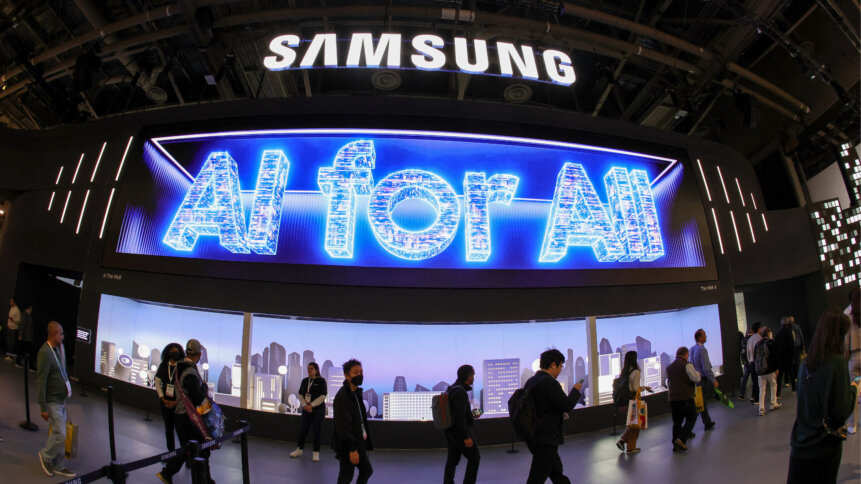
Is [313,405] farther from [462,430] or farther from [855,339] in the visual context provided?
[855,339]

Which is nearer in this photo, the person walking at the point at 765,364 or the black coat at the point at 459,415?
the black coat at the point at 459,415

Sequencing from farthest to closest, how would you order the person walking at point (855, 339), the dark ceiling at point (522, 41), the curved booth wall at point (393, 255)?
the dark ceiling at point (522, 41) < the curved booth wall at point (393, 255) < the person walking at point (855, 339)

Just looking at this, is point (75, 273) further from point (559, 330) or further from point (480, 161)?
point (559, 330)

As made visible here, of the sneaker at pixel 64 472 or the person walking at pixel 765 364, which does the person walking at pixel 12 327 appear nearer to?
the sneaker at pixel 64 472

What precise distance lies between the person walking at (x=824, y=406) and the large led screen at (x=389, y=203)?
608cm

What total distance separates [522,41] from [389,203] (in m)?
6.05

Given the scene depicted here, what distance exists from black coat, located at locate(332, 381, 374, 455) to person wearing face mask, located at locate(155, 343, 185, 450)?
223cm

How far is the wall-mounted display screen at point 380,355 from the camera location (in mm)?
8719

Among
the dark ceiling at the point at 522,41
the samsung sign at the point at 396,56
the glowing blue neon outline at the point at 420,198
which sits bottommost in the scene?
the glowing blue neon outline at the point at 420,198

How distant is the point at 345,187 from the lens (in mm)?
9266

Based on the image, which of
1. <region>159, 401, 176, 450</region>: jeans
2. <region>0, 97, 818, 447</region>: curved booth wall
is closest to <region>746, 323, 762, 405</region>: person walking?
<region>0, 97, 818, 447</region>: curved booth wall

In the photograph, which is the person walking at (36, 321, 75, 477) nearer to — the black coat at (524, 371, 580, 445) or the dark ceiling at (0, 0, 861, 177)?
the black coat at (524, 371, 580, 445)

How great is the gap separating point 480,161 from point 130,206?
7.71m

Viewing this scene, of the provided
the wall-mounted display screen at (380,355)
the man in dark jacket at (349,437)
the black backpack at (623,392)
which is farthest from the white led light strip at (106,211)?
the black backpack at (623,392)
